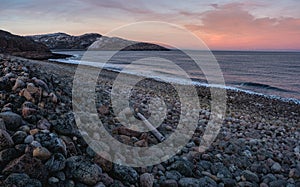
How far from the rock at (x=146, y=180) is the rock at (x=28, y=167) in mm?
1397

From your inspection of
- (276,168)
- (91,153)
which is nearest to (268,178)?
(276,168)

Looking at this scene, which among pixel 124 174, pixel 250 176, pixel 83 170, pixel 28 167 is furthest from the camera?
pixel 250 176

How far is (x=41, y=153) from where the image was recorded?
3.35 metres

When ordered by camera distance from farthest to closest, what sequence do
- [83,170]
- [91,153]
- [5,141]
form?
[91,153]
[83,170]
[5,141]

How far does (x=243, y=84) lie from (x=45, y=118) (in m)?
23.5

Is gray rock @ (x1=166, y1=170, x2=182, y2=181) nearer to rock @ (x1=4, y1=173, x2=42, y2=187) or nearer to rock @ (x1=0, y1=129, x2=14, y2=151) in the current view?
rock @ (x1=4, y1=173, x2=42, y2=187)

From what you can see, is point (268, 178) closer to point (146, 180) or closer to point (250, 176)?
point (250, 176)

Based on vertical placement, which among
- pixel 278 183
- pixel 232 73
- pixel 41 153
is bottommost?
pixel 278 183

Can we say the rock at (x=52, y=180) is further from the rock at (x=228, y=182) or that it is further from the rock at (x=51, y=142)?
the rock at (x=228, y=182)

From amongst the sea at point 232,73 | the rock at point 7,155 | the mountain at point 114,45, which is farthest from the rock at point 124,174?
the mountain at point 114,45

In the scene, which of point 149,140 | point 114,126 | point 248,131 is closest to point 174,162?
point 149,140

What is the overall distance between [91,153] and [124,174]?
619mm

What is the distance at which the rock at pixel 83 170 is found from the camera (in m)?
3.40

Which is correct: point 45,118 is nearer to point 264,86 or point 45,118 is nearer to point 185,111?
point 185,111
